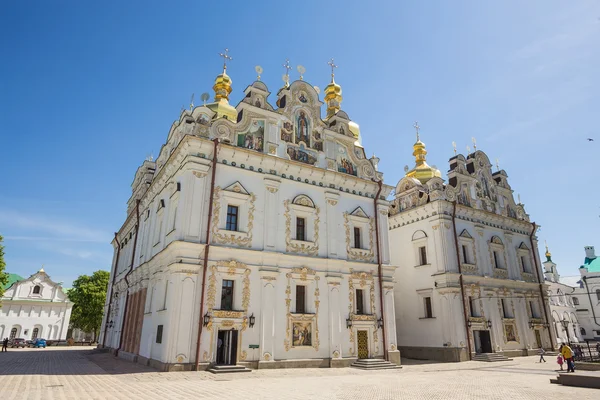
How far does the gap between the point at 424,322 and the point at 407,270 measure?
12.5 feet

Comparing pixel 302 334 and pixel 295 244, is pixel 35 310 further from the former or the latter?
pixel 302 334

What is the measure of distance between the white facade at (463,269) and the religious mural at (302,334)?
35.5 feet

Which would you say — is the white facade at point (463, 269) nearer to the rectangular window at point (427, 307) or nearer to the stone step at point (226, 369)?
the rectangular window at point (427, 307)

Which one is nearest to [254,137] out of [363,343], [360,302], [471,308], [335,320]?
[335,320]

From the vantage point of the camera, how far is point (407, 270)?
2834cm

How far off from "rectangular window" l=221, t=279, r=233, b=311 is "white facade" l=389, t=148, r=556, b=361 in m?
14.9

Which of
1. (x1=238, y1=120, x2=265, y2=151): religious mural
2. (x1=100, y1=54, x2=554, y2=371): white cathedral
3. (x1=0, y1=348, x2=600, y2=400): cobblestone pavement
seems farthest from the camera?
(x1=238, y1=120, x2=265, y2=151): religious mural

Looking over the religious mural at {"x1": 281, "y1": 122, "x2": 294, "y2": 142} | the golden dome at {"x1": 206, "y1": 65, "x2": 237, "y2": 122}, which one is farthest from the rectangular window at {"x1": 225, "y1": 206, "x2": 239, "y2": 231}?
the golden dome at {"x1": 206, "y1": 65, "x2": 237, "y2": 122}

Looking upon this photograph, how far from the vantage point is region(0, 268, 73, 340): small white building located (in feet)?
156

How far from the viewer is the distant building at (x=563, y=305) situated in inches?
1658

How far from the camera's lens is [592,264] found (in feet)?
173

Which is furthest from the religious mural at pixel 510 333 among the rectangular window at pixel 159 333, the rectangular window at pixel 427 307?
the rectangular window at pixel 159 333

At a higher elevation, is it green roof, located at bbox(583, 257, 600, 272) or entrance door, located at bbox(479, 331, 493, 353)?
green roof, located at bbox(583, 257, 600, 272)

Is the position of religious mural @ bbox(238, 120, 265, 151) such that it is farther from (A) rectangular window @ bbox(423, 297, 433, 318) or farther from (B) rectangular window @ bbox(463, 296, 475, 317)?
(B) rectangular window @ bbox(463, 296, 475, 317)
